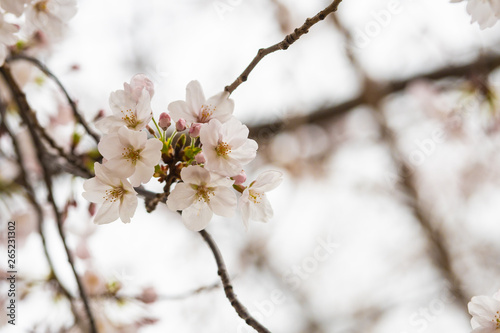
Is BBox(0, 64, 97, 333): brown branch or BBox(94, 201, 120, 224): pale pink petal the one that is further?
BBox(0, 64, 97, 333): brown branch

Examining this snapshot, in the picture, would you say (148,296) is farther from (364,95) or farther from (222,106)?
(364,95)

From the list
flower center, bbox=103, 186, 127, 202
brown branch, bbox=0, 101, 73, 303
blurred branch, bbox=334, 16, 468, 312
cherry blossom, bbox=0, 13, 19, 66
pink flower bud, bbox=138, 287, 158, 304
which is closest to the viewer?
flower center, bbox=103, 186, 127, 202

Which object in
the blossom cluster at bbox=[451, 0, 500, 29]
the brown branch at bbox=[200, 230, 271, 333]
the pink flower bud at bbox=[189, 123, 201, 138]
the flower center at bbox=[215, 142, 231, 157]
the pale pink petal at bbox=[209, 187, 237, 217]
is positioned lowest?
the brown branch at bbox=[200, 230, 271, 333]

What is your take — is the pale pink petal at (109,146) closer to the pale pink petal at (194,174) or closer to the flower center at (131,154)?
the flower center at (131,154)

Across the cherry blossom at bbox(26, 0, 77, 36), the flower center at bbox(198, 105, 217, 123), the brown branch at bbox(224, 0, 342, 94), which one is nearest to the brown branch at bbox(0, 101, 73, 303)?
the cherry blossom at bbox(26, 0, 77, 36)

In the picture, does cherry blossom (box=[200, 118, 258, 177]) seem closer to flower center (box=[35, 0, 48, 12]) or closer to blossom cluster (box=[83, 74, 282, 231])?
blossom cluster (box=[83, 74, 282, 231])

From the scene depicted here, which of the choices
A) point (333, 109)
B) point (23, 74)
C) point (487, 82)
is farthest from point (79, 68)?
point (487, 82)

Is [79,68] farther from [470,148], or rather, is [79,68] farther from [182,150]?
[470,148]
